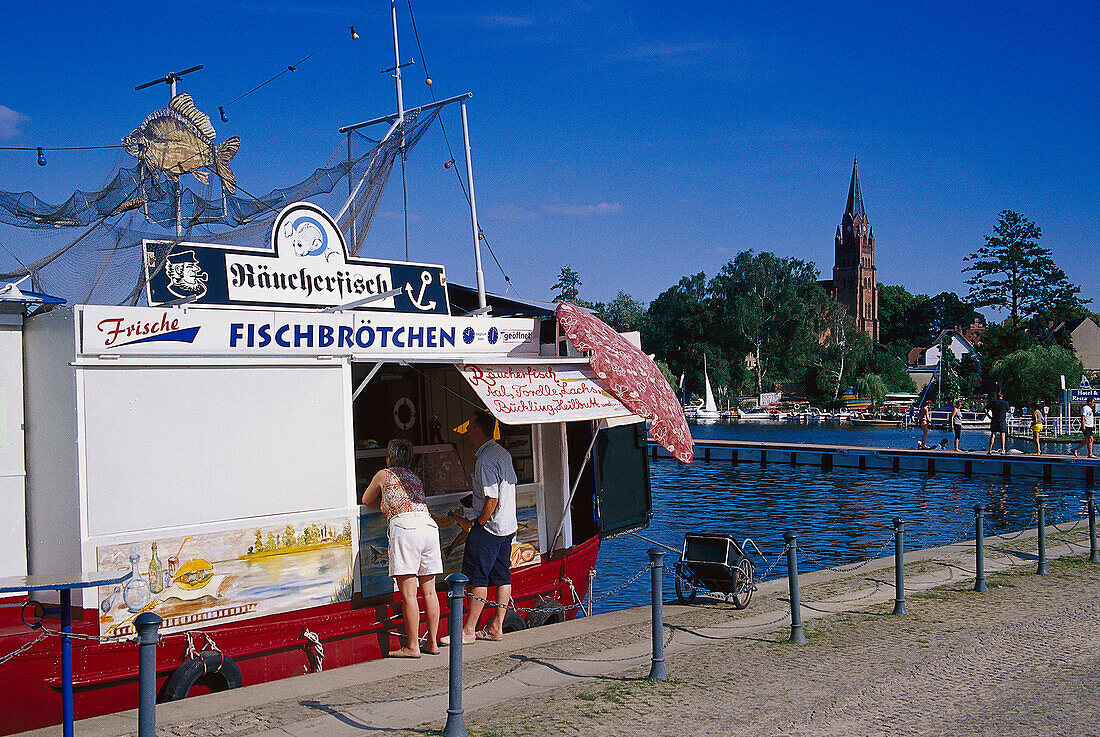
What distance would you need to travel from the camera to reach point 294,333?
8219 mm

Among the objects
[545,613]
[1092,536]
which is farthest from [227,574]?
[1092,536]

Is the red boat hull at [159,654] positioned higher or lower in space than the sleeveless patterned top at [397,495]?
lower

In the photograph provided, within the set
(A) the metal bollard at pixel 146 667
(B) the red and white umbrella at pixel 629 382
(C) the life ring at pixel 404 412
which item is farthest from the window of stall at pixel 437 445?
(A) the metal bollard at pixel 146 667

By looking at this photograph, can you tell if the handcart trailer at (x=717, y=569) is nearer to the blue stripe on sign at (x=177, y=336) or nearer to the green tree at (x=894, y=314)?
the blue stripe on sign at (x=177, y=336)

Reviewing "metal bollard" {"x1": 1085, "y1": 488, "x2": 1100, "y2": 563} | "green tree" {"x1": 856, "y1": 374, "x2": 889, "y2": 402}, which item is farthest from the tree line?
"metal bollard" {"x1": 1085, "y1": 488, "x2": 1100, "y2": 563}

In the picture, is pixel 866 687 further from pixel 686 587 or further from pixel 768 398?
pixel 768 398

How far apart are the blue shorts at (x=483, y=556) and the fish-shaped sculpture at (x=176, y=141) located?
482 centimetres

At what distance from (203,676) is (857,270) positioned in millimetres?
163965

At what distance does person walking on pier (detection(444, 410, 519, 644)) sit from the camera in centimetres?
859

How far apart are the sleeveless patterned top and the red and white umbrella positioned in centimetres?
264

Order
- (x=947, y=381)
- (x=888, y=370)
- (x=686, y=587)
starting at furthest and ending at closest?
(x=888, y=370)
(x=947, y=381)
(x=686, y=587)

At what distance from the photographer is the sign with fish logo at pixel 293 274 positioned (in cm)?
796

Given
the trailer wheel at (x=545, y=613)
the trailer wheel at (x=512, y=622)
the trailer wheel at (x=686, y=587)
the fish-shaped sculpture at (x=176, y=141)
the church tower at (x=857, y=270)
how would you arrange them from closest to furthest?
1. the fish-shaped sculpture at (x=176, y=141)
2. the trailer wheel at (x=512, y=622)
3. the trailer wheel at (x=545, y=613)
4. the trailer wheel at (x=686, y=587)
5. the church tower at (x=857, y=270)

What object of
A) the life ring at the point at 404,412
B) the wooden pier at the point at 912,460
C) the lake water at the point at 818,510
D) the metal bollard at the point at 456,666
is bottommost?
the lake water at the point at 818,510
